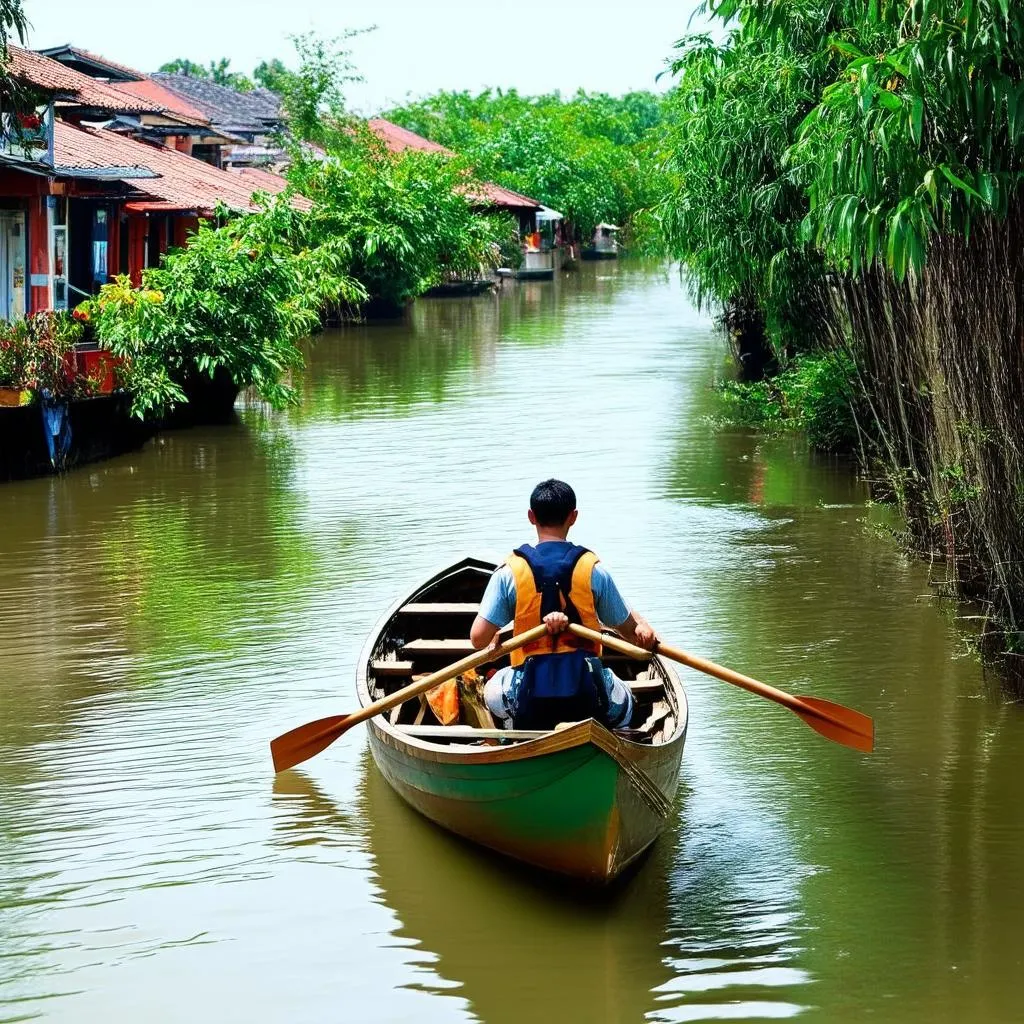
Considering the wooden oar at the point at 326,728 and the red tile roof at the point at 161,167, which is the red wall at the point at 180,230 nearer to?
the red tile roof at the point at 161,167

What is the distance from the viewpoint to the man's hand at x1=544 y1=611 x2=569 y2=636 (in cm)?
743

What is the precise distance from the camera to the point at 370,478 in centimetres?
1953

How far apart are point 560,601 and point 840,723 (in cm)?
168

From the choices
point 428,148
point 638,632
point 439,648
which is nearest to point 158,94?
point 428,148

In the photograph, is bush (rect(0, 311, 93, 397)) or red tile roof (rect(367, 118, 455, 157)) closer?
bush (rect(0, 311, 93, 397))

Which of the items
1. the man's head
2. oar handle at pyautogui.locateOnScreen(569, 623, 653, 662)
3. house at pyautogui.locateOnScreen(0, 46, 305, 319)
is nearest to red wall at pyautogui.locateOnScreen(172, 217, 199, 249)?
house at pyautogui.locateOnScreen(0, 46, 305, 319)

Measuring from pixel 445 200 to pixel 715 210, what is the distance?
28110 millimetres

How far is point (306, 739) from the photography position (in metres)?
8.56

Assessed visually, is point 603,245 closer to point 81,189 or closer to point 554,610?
point 81,189

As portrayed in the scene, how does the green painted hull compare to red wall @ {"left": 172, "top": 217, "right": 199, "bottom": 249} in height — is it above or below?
below

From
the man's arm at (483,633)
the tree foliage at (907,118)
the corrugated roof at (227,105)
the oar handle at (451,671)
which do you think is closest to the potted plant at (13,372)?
the tree foliage at (907,118)

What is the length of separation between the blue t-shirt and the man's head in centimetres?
9

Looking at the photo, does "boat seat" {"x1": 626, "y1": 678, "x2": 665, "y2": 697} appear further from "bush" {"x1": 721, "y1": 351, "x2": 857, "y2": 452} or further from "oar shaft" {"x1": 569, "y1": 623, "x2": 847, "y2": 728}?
"bush" {"x1": 721, "y1": 351, "x2": 857, "y2": 452}

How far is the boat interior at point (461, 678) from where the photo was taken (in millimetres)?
8297
